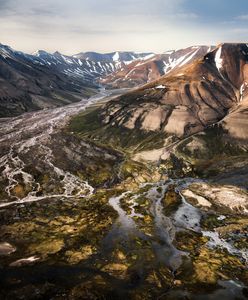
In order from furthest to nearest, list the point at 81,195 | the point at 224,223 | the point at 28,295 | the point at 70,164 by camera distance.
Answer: the point at 70,164
the point at 81,195
the point at 224,223
the point at 28,295

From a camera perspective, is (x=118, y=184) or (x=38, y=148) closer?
(x=118, y=184)

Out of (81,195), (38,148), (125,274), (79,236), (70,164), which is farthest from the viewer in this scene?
(38,148)

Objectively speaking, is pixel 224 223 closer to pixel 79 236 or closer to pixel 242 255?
pixel 242 255

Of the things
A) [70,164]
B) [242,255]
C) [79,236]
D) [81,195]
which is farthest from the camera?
[70,164]

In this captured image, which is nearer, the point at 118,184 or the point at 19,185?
the point at 19,185

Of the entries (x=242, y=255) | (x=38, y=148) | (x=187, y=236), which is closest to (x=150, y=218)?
(x=187, y=236)

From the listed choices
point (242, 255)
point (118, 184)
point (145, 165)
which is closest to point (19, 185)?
point (118, 184)

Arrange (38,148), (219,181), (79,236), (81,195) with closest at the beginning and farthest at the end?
(79,236) < (81,195) < (219,181) < (38,148)

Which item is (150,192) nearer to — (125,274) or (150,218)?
(150,218)
